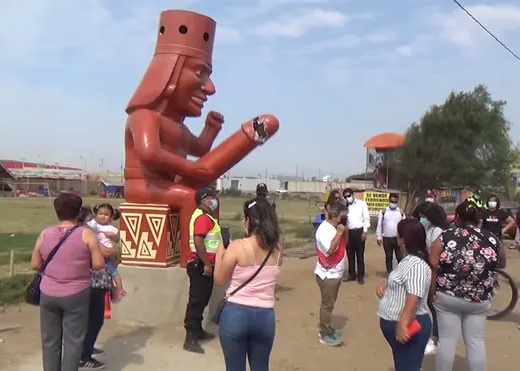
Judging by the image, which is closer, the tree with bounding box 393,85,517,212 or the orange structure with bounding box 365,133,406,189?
the tree with bounding box 393,85,517,212

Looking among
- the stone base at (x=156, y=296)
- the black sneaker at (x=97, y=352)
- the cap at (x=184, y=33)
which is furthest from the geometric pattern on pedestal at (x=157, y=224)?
the cap at (x=184, y=33)

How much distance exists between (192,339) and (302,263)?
20.9 ft

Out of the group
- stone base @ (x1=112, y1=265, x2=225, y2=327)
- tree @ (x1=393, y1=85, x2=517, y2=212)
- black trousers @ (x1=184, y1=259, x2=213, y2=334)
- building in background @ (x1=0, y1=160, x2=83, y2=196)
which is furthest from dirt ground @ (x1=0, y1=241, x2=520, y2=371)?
building in background @ (x1=0, y1=160, x2=83, y2=196)

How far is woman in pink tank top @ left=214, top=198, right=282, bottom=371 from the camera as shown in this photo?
11.7ft

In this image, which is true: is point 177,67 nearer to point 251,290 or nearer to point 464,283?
point 251,290

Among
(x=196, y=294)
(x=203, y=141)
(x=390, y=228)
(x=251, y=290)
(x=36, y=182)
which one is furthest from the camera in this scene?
(x=36, y=182)

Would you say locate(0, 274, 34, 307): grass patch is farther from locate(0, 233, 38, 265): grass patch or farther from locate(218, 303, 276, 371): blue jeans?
locate(218, 303, 276, 371): blue jeans

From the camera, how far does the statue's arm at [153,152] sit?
21.4 ft

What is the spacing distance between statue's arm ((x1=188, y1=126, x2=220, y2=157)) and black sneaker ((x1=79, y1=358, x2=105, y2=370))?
3.15 meters

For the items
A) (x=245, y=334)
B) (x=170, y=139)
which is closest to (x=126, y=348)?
(x=170, y=139)

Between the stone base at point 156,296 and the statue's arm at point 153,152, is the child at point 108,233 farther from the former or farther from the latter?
the stone base at point 156,296

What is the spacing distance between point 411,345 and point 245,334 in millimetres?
1116

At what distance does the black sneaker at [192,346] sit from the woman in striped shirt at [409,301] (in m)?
2.35

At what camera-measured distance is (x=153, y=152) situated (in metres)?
6.50
